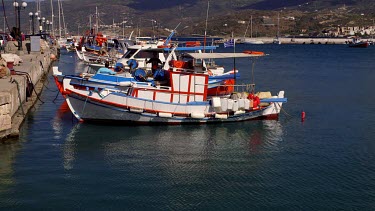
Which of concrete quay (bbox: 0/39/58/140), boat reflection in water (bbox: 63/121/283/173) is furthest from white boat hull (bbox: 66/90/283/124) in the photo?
concrete quay (bbox: 0/39/58/140)

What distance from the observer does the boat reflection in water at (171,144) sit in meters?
20.8

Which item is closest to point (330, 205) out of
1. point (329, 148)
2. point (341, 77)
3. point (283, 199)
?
point (283, 199)

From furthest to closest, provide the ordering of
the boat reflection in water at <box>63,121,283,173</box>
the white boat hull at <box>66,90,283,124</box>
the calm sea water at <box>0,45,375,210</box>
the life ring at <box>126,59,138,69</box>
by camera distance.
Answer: the life ring at <box>126,59,138,69</box> < the white boat hull at <box>66,90,283,124</box> < the boat reflection in water at <box>63,121,283,173</box> < the calm sea water at <box>0,45,375,210</box>

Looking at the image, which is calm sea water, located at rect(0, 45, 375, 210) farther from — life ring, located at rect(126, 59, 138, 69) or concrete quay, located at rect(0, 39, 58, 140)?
life ring, located at rect(126, 59, 138, 69)

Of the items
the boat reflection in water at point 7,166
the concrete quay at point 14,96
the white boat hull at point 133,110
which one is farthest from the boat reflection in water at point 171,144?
the concrete quay at point 14,96

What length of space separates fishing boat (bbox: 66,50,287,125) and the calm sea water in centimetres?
54

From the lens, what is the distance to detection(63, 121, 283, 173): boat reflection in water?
2078cm

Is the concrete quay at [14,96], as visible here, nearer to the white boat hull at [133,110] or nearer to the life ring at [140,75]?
the white boat hull at [133,110]

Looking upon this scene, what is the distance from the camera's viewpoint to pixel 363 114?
31594mm

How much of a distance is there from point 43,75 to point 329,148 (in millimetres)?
29146

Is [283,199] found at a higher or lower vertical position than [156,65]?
lower

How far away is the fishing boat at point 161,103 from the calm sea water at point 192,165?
21.1 inches

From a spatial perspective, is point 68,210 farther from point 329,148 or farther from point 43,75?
point 43,75

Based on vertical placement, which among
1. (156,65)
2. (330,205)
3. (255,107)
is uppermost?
(156,65)
